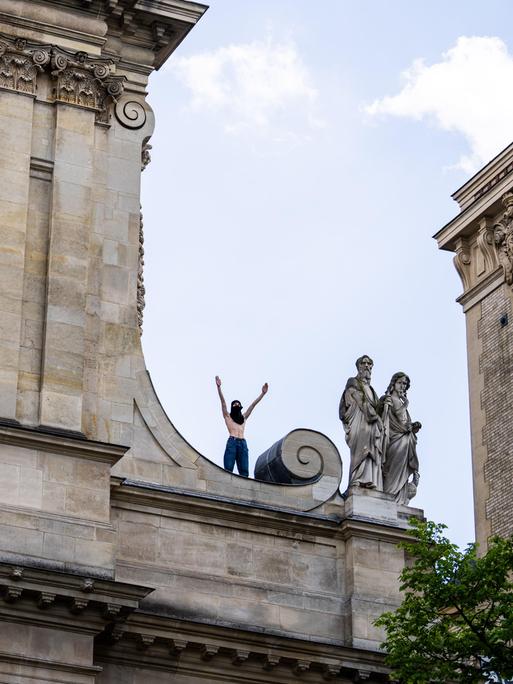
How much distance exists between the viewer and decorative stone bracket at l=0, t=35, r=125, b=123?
33.3m

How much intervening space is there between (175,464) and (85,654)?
13.4ft

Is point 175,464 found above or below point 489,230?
below

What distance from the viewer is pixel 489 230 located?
150 ft

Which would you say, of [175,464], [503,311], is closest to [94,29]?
[175,464]

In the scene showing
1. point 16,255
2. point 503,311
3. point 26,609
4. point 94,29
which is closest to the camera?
point 26,609

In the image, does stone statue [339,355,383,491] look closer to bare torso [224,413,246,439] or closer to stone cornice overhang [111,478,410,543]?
stone cornice overhang [111,478,410,543]

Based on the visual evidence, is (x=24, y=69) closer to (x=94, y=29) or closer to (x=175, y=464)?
(x=94, y=29)

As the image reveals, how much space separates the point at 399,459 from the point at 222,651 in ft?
15.1

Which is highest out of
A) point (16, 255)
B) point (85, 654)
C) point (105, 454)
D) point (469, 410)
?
point (469, 410)

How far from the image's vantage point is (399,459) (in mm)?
33750

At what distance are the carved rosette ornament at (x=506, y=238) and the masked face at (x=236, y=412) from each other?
11951mm

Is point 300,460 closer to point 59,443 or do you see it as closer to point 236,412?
point 236,412

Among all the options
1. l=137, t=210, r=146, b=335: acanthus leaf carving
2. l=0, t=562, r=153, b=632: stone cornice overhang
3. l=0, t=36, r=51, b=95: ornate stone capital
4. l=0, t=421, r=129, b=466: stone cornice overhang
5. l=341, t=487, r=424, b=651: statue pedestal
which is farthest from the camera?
l=137, t=210, r=146, b=335: acanthus leaf carving

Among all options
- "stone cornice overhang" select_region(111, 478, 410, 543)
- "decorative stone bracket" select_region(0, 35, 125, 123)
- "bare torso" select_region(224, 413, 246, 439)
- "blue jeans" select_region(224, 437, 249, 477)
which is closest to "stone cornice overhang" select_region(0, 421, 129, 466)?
"stone cornice overhang" select_region(111, 478, 410, 543)
